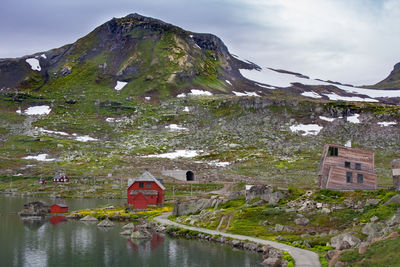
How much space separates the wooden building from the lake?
22185 mm

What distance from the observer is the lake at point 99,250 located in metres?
50.1

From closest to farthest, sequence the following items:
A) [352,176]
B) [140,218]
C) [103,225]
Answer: [352,176] → [103,225] → [140,218]

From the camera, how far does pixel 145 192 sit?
92375mm

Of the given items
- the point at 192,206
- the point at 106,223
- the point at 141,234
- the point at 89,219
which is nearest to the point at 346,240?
the point at 141,234

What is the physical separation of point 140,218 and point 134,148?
10022cm

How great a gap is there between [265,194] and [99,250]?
25.9 m

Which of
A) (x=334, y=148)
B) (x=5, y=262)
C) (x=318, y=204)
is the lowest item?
(x=5, y=262)

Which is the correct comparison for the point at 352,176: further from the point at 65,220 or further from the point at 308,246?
the point at 65,220

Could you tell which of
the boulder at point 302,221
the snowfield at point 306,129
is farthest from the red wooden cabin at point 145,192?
the snowfield at point 306,129

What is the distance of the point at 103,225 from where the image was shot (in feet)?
244

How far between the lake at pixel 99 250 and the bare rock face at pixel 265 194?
Answer: 13433 millimetres

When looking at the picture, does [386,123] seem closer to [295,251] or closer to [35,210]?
[35,210]

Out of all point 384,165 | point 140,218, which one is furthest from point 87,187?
point 384,165

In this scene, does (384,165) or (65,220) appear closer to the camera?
(65,220)
